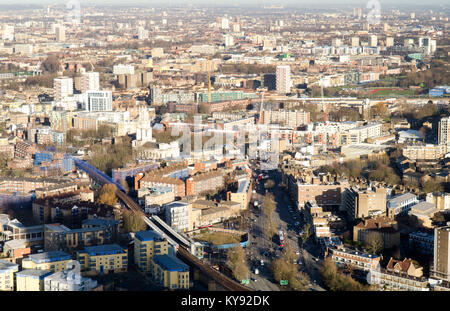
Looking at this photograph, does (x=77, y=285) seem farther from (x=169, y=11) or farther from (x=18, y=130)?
(x=169, y=11)

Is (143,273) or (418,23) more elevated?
(418,23)

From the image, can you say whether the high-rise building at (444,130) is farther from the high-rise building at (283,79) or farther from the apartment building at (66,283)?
the apartment building at (66,283)

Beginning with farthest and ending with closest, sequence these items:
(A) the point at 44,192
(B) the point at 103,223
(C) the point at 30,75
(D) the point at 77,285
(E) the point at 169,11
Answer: (E) the point at 169,11, (C) the point at 30,75, (A) the point at 44,192, (B) the point at 103,223, (D) the point at 77,285

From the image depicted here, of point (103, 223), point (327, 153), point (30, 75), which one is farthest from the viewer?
point (30, 75)

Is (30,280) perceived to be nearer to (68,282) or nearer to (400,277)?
(68,282)

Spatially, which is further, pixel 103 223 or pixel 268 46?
pixel 268 46

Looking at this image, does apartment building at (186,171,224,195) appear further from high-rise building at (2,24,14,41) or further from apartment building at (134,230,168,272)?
high-rise building at (2,24,14,41)
